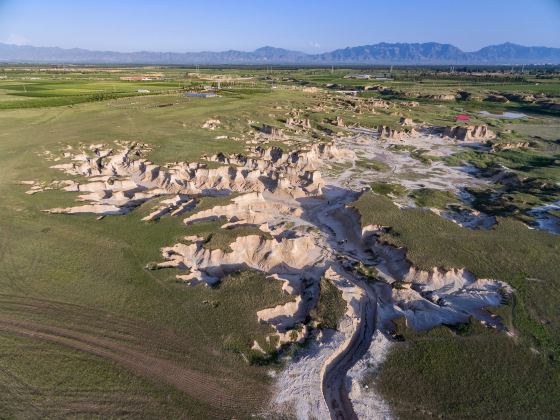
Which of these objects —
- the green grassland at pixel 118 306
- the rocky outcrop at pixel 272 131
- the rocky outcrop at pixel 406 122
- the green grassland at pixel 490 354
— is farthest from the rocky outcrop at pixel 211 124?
the green grassland at pixel 490 354

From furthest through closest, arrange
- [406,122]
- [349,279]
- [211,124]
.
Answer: [406,122] < [211,124] < [349,279]

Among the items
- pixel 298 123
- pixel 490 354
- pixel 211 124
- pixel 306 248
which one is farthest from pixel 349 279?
pixel 298 123

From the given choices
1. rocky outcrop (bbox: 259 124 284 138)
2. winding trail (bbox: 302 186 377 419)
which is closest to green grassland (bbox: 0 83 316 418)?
winding trail (bbox: 302 186 377 419)

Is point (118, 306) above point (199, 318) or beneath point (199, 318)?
above

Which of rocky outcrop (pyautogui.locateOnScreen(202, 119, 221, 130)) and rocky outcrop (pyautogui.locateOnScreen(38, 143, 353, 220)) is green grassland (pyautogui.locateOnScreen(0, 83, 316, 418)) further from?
rocky outcrop (pyautogui.locateOnScreen(202, 119, 221, 130))

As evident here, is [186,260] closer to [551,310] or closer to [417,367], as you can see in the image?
[417,367]

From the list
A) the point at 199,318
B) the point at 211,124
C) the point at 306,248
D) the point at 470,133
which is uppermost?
the point at 211,124

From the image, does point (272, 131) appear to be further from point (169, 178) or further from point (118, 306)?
point (118, 306)

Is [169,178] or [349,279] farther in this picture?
[169,178]

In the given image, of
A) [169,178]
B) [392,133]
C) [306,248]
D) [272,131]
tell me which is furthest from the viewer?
[392,133]
